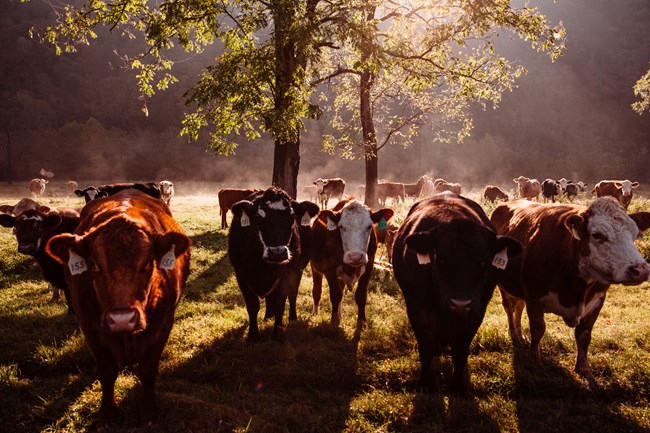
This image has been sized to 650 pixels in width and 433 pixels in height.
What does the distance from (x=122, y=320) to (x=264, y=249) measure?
270 centimetres

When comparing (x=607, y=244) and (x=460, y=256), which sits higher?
(x=607, y=244)

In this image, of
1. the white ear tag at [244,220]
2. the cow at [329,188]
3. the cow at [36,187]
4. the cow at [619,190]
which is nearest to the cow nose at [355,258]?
the white ear tag at [244,220]

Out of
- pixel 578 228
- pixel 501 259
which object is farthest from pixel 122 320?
pixel 578 228

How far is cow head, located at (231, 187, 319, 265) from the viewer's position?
5453 mm

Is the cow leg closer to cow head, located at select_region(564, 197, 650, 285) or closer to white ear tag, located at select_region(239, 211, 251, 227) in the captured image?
cow head, located at select_region(564, 197, 650, 285)

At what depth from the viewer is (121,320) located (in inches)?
119

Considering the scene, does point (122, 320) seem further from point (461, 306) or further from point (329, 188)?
point (329, 188)

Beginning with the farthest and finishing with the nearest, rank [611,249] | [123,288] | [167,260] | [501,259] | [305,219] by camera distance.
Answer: [305,219] → [501,259] → [611,249] → [167,260] → [123,288]

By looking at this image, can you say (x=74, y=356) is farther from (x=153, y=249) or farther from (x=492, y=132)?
(x=492, y=132)

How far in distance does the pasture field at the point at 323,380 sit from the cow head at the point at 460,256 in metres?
1.12

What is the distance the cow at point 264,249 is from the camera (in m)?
5.72

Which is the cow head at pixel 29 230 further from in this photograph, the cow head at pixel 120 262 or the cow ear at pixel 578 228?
the cow ear at pixel 578 228

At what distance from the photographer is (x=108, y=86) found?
72.6 meters

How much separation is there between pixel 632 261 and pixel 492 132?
80.7m
